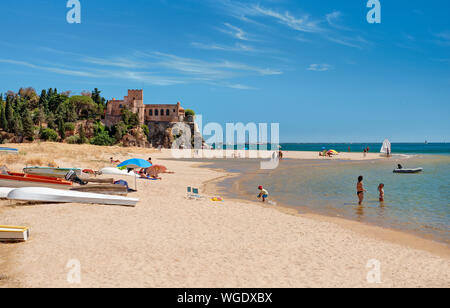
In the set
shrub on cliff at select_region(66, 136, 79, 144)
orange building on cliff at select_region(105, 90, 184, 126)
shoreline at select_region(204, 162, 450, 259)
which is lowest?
shoreline at select_region(204, 162, 450, 259)

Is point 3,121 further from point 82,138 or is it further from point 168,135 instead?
point 168,135

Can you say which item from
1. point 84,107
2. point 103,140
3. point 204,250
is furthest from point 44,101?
point 204,250

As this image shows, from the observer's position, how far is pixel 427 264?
323 inches

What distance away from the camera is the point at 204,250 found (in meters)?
8.77

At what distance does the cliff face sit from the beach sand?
2881 inches

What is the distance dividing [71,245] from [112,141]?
68.8 meters

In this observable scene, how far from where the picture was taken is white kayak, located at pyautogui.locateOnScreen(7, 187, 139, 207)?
1341cm

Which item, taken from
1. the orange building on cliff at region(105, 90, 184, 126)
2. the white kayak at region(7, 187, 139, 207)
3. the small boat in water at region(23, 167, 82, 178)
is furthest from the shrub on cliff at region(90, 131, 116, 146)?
the white kayak at region(7, 187, 139, 207)

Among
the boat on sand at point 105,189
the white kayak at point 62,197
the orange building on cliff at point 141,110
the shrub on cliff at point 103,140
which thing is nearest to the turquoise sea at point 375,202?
the boat on sand at point 105,189

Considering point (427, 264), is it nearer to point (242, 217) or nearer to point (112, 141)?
point (242, 217)

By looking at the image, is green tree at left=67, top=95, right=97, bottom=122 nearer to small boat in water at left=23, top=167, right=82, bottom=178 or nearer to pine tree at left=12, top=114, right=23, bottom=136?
pine tree at left=12, top=114, right=23, bottom=136

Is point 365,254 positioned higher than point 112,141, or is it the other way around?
point 112,141

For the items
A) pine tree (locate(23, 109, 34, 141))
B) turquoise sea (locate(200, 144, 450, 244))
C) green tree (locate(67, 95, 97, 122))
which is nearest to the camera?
turquoise sea (locate(200, 144, 450, 244))
